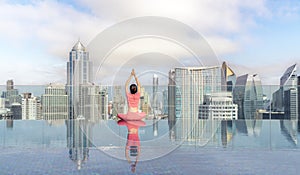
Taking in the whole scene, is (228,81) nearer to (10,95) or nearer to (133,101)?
(133,101)

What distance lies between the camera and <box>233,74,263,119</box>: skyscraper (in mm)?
9188

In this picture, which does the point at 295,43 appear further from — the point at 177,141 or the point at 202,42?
the point at 177,141

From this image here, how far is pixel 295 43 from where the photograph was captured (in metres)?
11.2

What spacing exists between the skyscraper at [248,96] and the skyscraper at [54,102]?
512 centimetres

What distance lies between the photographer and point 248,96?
30.2ft

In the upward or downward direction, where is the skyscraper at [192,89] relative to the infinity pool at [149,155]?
upward

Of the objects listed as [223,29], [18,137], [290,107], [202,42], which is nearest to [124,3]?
[202,42]

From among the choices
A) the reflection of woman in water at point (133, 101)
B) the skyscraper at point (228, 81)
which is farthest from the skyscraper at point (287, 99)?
the reflection of woman in water at point (133, 101)

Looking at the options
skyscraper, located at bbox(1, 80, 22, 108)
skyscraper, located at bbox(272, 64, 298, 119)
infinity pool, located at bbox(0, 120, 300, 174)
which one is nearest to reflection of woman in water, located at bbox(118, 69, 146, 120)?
skyscraper, located at bbox(1, 80, 22, 108)

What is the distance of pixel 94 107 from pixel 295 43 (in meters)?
7.56

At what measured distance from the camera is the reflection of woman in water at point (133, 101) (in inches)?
362

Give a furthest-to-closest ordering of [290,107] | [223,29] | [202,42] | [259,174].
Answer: [223,29]
[290,107]
[202,42]
[259,174]

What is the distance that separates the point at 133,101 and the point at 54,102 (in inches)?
90.9

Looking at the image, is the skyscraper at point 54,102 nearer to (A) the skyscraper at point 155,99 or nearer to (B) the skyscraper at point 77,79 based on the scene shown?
(B) the skyscraper at point 77,79
